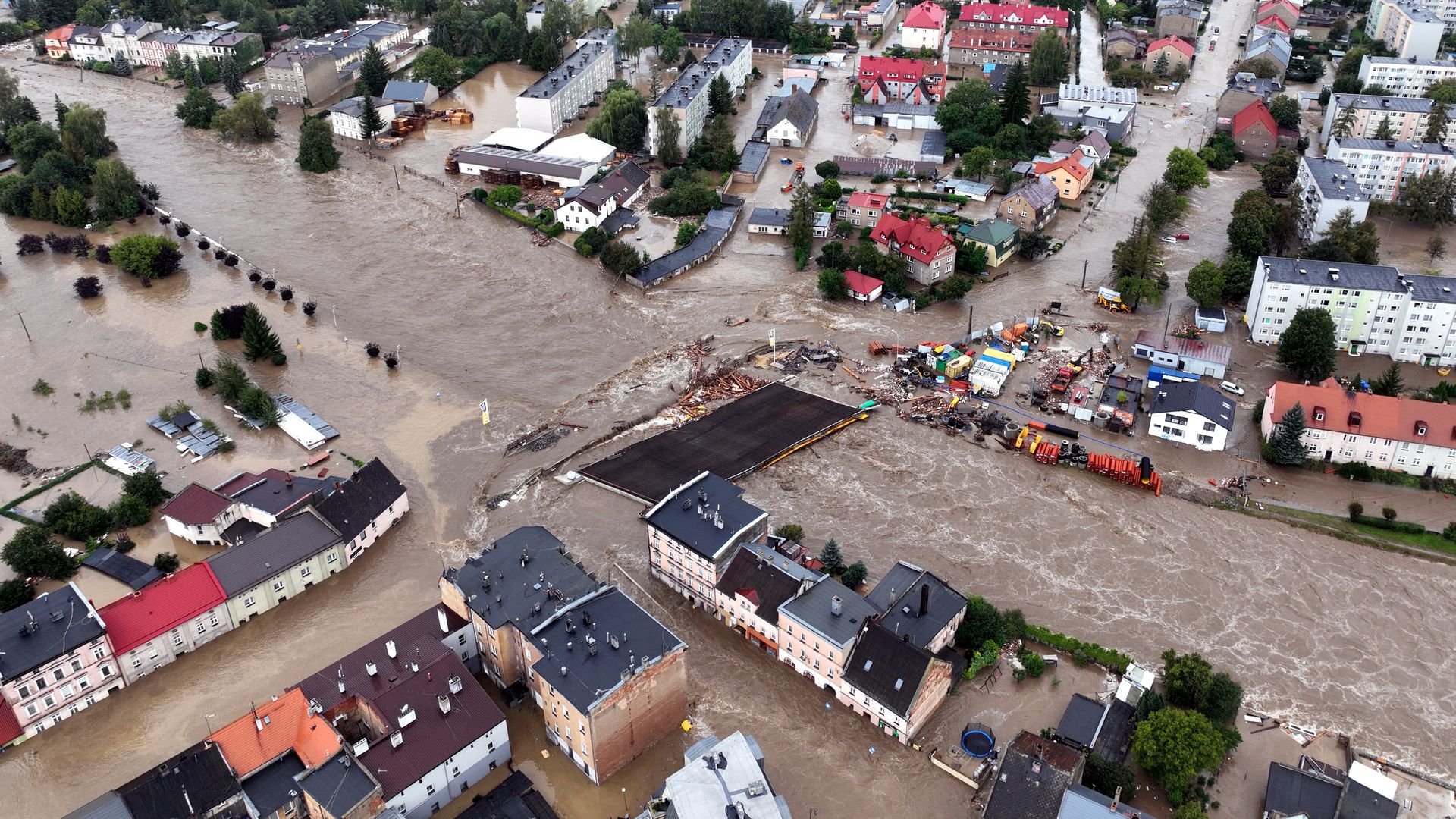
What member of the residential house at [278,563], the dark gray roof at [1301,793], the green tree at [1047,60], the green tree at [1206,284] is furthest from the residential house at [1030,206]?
the residential house at [278,563]

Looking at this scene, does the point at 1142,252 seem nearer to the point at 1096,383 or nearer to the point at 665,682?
the point at 1096,383

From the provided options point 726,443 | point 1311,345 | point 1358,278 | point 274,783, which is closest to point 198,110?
point 726,443

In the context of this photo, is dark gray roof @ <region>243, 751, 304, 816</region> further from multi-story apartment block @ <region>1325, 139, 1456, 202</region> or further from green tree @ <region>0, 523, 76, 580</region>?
multi-story apartment block @ <region>1325, 139, 1456, 202</region>

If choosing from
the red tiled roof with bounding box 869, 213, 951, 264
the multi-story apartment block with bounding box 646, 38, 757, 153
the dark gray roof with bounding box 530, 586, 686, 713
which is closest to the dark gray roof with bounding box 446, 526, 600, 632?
the dark gray roof with bounding box 530, 586, 686, 713

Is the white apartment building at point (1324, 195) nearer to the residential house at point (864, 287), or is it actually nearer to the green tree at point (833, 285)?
the residential house at point (864, 287)

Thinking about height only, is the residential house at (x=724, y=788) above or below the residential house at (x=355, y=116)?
below

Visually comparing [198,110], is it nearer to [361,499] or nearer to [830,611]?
[361,499]
